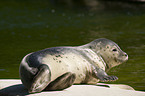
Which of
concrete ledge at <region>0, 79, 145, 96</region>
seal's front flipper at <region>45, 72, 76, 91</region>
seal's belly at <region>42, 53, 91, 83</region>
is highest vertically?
seal's belly at <region>42, 53, 91, 83</region>

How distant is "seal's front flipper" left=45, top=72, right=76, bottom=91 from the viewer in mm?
3938

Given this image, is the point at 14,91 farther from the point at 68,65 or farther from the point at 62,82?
the point at 68,65

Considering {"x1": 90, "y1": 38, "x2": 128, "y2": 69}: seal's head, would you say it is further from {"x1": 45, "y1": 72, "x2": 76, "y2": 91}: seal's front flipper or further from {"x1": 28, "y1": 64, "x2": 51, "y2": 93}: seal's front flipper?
{"x1": 28, "y1": 64, "x2": 51, "y2": 93}: seal's front flipper

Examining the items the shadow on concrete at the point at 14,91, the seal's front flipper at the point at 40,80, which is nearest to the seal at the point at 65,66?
the seal's front flipper at the point at 40,80

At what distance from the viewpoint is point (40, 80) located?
374 centimetres

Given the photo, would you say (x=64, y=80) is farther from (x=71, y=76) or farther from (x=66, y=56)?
(x=66, y=56)

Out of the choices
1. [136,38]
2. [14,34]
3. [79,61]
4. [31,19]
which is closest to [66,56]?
[79,61]

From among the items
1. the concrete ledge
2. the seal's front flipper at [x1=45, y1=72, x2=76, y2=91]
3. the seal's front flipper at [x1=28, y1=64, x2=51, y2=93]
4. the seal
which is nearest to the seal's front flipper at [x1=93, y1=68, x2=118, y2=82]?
the seal

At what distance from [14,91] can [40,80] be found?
517mm

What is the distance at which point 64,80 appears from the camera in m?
3.94

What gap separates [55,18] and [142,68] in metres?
9.88

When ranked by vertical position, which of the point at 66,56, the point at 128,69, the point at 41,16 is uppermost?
the point at 41,16

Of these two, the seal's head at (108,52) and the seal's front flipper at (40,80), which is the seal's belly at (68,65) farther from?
the seal's head at (108,52)

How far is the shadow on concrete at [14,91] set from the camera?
3966mm
